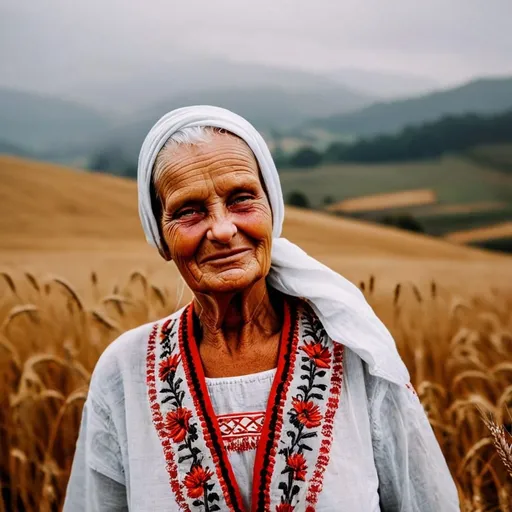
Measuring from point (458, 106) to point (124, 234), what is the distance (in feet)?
6.93

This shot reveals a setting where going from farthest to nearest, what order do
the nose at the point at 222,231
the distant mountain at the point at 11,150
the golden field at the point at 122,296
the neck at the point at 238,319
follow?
the distant mountain at the point at 11,150, the golden field at the point at 122,296, the neck at the point at 238,319, the nose at the point at 222,231

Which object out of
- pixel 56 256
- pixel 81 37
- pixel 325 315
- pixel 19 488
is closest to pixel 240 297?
pixel 325 315

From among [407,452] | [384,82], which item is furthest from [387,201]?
[407,452]

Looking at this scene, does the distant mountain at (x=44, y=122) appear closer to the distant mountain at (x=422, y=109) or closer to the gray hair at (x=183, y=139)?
the distant mountain at (x=422, y=109)

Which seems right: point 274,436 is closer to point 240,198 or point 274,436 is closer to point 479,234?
point 240,198

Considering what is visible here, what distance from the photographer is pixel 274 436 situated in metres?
1.28

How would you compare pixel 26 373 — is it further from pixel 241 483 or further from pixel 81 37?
pixel 81 37

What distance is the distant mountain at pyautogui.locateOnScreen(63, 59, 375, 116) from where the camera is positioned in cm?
369

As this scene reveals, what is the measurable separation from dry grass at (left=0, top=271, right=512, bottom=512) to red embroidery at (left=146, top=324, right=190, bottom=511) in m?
0.71

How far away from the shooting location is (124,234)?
362cm

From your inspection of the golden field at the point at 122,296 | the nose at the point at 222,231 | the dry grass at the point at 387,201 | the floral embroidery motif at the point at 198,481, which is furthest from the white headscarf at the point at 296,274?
the dry grass at the point at 387,201

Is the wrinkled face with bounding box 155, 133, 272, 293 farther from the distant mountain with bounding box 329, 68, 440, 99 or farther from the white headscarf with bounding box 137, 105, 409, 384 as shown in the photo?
the distant mountain with bounding box 329, 68, 440, 99

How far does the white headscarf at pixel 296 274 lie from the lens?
129cm

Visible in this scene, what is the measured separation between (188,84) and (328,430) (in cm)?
292
